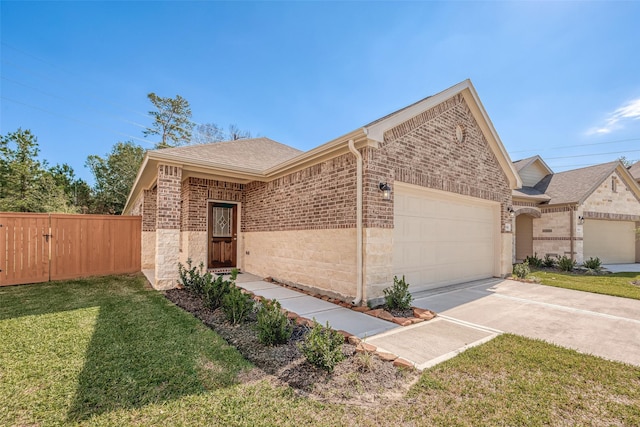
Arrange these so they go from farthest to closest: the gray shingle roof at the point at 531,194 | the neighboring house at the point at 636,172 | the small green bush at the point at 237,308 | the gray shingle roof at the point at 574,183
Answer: the neighboring house at the point at 636,172 < the gray shingle roof at the point at 531,194 < the gray shingle roof at the point at 574,183 < the small green bush at the point at 237,308

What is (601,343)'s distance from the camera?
3.94 meters

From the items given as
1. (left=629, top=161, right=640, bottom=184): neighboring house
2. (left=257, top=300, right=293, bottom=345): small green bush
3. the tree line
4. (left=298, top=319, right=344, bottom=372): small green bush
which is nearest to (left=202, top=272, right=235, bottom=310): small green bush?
(left=257, top=300, right=293, bottom=345): small green bush

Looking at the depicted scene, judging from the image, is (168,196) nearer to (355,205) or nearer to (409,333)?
(355,205)

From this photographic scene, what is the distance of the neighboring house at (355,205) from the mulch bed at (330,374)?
7.49 feet

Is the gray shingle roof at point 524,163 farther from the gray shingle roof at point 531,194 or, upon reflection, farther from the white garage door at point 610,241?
the white garage door at point 610,241

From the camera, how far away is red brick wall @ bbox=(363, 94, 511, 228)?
5.64 meters

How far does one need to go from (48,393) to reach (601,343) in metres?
6.46

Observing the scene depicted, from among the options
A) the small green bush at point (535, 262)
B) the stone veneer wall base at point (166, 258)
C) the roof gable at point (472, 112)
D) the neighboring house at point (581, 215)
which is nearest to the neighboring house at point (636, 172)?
the neighboring house at point (581, 215)

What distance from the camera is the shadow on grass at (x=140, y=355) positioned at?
259cm

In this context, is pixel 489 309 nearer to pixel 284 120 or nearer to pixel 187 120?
pixel 284 120

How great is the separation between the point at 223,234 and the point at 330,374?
7.40m

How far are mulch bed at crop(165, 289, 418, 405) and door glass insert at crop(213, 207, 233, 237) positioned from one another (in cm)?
592

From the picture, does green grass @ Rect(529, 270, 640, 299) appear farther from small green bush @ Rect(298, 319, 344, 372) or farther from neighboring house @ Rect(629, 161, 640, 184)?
neighboring house @ Rect(629, 161, 640, 184)

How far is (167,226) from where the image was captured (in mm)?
6938
